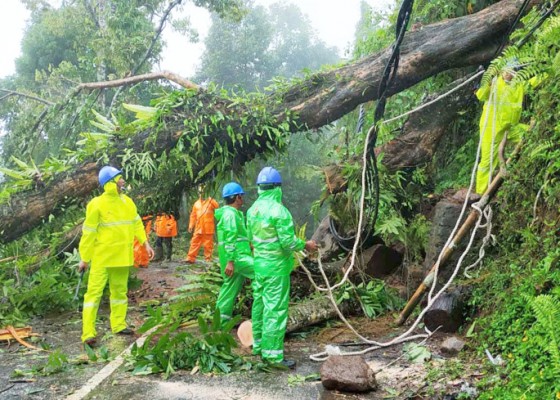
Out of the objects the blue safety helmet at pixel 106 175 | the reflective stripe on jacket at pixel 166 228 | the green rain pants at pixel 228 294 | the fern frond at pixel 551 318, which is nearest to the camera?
the fern frond at pixel 551 318

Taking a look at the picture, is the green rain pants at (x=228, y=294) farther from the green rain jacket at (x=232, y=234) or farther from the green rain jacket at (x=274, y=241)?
the green rain jacket at (x=274, y=241)

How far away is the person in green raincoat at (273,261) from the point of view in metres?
5.07

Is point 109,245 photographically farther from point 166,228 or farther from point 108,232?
point 166,228

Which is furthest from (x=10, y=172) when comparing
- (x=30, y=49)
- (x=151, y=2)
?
(x=30, y=49)

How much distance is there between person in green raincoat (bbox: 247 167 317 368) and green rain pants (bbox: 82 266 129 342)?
2.02 metres

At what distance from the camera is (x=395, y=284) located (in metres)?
7.43

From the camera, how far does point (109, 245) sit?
6398 mm

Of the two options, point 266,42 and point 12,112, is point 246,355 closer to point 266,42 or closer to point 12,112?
point 12,112

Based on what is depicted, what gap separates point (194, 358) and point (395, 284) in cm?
352

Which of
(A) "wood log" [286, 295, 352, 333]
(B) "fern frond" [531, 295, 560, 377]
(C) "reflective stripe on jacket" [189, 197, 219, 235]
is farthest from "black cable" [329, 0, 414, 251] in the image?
(C) "reflective stripe on jacket" [189, 197, 219, 235]

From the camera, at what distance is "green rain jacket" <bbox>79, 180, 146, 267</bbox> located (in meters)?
6.32

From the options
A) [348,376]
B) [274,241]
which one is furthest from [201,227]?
[348,376]

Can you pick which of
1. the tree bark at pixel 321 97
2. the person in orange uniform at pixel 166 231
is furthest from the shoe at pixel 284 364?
the person in orange uniform at pixel 166 231

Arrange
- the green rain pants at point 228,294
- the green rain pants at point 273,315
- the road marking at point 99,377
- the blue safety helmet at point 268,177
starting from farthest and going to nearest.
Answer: the green rain pants at point 228,294
the blue safety helmet at point 268,177
the green rain pants at point 273,315
the road marking at point 99,377
